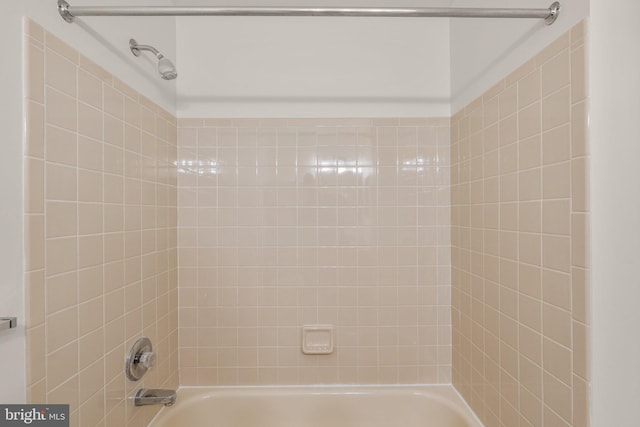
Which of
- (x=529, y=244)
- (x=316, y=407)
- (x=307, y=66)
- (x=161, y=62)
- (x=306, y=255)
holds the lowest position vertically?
(x=316, y=407)

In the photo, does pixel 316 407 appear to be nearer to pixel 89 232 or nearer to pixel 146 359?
pixel 146 359

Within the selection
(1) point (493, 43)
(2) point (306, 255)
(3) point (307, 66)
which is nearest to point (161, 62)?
(3) point (307, 66)

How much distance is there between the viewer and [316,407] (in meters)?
1.55

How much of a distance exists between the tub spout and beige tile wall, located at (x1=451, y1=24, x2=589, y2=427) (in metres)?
1.23

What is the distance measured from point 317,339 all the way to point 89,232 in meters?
1.09

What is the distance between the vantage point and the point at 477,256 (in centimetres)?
134

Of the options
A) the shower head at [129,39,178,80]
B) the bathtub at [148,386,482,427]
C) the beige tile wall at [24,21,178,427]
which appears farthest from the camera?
the bathtub at [148,386,482,427]

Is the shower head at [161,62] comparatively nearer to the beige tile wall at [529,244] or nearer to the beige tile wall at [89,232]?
the beige tile wall at [89,232]

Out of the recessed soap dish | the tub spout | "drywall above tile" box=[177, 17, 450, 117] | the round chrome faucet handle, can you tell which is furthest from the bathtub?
"drywall above tile" box=[177, 17, 450, 117]

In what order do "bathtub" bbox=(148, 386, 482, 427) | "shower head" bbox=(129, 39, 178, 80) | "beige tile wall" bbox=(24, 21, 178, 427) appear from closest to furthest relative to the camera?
"beige tile wall" bbox=(24, 21, 178, 427), "shower head" bbox=(129, 39, 178, 80), "bathtub" bbox=(148, 386, 482, 427)

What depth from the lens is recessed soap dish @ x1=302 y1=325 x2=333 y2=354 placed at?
5.21ft

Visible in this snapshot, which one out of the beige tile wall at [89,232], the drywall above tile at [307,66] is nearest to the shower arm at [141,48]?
the beige tile wall at [89,232]

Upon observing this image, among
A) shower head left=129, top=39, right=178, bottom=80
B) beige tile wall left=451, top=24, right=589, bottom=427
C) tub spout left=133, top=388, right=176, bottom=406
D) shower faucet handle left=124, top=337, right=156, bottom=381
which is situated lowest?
tub spout left=133, top=388, right=176, bottom=406

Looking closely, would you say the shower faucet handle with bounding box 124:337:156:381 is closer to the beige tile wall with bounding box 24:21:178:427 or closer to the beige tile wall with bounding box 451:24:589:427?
the beige tile wall with bounding box 24:21:178:427
